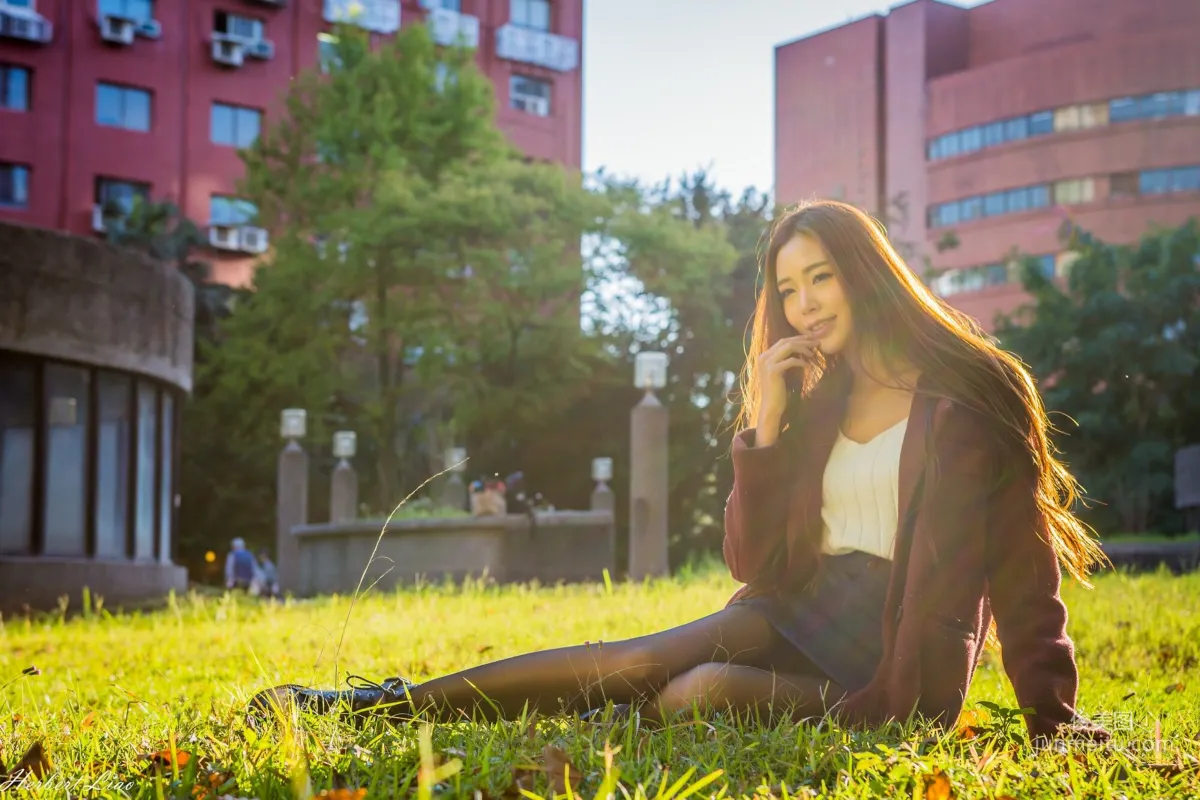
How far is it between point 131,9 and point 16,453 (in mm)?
28546

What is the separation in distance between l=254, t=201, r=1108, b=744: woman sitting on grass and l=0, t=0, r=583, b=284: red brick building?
107 feet

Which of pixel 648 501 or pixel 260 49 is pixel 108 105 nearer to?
pixel 260 49

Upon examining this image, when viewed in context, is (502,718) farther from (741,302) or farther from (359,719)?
(741,302)

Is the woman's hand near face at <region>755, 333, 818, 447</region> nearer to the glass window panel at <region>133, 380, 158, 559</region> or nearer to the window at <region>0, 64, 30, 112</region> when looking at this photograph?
the glass window panel at <region>133, 380, 158, 559</region>

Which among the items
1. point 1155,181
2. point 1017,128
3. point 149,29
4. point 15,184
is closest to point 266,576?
point 15,184

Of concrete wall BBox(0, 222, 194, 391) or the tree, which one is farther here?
the tree

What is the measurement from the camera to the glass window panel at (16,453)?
12.9 metres

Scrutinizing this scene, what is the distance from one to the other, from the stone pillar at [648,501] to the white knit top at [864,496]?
10292 millimetres

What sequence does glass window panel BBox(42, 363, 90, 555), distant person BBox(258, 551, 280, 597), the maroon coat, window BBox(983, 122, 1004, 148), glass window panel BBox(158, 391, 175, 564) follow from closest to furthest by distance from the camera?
the maroon coat, glass window panel BBox(42, 363, 90, 555), glass window panel BBox(158, 391, 175, 564), distant person BBox(258, 551, 280, 597), window BBox(983, 122, 1004, 148)

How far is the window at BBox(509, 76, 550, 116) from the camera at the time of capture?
1722 inches

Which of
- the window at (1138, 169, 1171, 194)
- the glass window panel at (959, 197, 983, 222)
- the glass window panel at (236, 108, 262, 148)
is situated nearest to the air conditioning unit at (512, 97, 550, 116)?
the glass window panel at (236, 108, 262, 148)

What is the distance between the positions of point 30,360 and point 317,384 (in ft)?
44.0

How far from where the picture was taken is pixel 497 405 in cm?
2619

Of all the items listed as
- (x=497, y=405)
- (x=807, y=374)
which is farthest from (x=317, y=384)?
(x=807, y=374)
